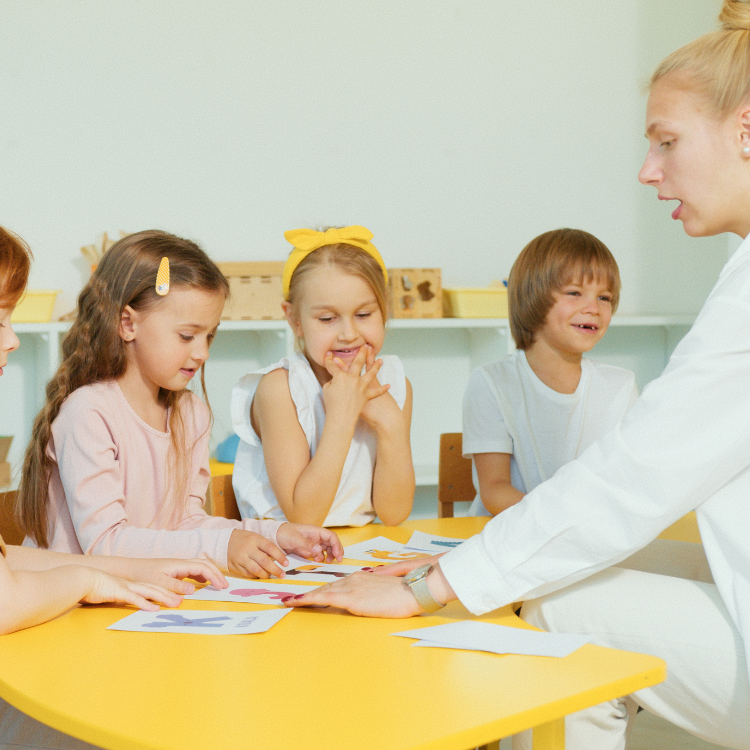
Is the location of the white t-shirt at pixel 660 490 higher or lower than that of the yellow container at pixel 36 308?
lower

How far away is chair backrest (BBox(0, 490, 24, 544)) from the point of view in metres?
1.52

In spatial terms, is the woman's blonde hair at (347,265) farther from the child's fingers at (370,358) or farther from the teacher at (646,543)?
the teacher at (646,543)

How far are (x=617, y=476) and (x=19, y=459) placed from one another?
8.89ft

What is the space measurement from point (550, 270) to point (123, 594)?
55.5 inches

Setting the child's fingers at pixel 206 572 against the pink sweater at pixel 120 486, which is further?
the pink sweater at pixel 120 486

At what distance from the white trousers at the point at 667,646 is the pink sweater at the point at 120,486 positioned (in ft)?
1.91

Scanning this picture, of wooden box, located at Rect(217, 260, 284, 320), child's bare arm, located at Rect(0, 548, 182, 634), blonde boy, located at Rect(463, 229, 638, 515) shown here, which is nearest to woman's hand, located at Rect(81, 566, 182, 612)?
child's bare arm, located at Rect(0, 548, 182, 634)

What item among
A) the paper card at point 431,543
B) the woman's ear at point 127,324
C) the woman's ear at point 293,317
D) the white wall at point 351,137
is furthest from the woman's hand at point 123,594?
the white wall at point 351,137

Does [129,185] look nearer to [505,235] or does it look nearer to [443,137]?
[443,137]

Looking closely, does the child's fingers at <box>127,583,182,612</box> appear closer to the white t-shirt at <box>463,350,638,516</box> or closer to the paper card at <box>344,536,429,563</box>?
the paper card at <box>344,536,429,563</box>

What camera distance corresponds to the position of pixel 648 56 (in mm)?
3895

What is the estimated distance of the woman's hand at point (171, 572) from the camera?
1.13 meters

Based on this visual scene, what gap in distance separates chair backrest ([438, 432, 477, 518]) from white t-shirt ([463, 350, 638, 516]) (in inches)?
2.6

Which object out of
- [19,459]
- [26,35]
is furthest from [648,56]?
[19,459]
